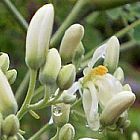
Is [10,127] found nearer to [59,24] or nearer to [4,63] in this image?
[4,63]

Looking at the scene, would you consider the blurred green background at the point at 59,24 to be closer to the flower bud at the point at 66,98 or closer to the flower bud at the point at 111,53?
the flower bud at the point at 111,53

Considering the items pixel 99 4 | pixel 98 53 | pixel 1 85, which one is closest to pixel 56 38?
pixel 99 4

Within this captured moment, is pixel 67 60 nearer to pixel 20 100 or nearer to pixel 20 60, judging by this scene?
pixel 20 100

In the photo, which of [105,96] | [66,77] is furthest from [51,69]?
[105,96]

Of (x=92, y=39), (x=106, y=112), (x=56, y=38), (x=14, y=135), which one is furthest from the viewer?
(x=92, y=39)

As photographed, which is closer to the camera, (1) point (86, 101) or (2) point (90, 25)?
(1) point (86, 101)

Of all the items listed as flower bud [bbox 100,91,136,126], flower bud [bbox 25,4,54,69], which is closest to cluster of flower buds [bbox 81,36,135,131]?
flower bud [bbox 100,91,136,126]
